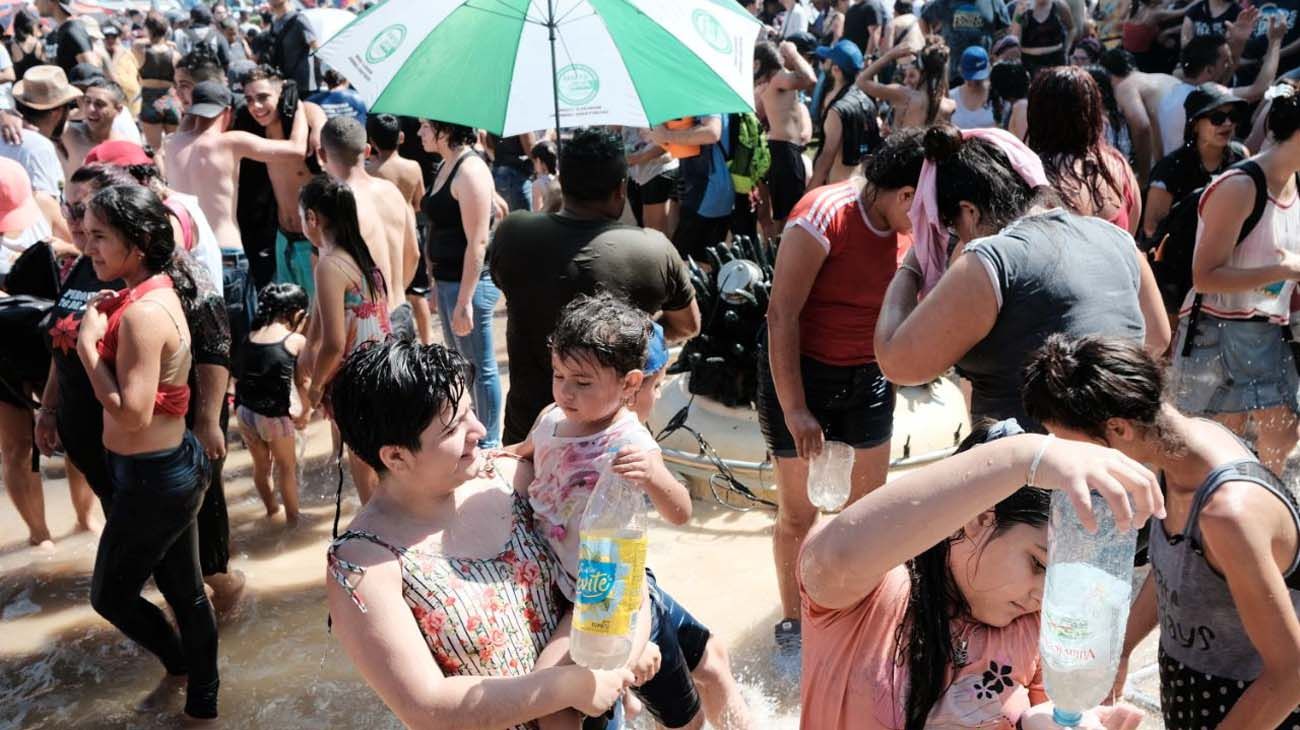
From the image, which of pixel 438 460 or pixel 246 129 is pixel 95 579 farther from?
pixel 246 129

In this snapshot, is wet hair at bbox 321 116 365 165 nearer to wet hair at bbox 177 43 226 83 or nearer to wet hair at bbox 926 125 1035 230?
wet hair at bbox 177 43 226 83

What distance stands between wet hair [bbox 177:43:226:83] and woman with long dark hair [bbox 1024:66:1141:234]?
5426mm

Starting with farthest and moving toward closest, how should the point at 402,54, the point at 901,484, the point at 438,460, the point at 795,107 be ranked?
1. the point at 795,107
2. the point at 402,54
3. the point at 438,460
4. the point at 901,484

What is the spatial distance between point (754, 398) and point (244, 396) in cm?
242

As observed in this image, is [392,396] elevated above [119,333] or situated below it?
above

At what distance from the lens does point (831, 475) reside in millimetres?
3922

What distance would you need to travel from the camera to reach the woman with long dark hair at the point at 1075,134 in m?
3.54

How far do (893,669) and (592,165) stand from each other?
2289 mm

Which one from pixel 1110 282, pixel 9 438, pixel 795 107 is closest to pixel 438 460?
pixel 1110 282

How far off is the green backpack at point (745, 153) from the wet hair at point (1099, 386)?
596 cm

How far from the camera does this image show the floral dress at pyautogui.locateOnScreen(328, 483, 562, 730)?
86.5 inches

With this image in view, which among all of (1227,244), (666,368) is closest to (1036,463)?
(1227,244)

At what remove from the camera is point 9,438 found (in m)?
5.41

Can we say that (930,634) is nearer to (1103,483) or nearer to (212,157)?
(1103,483)
